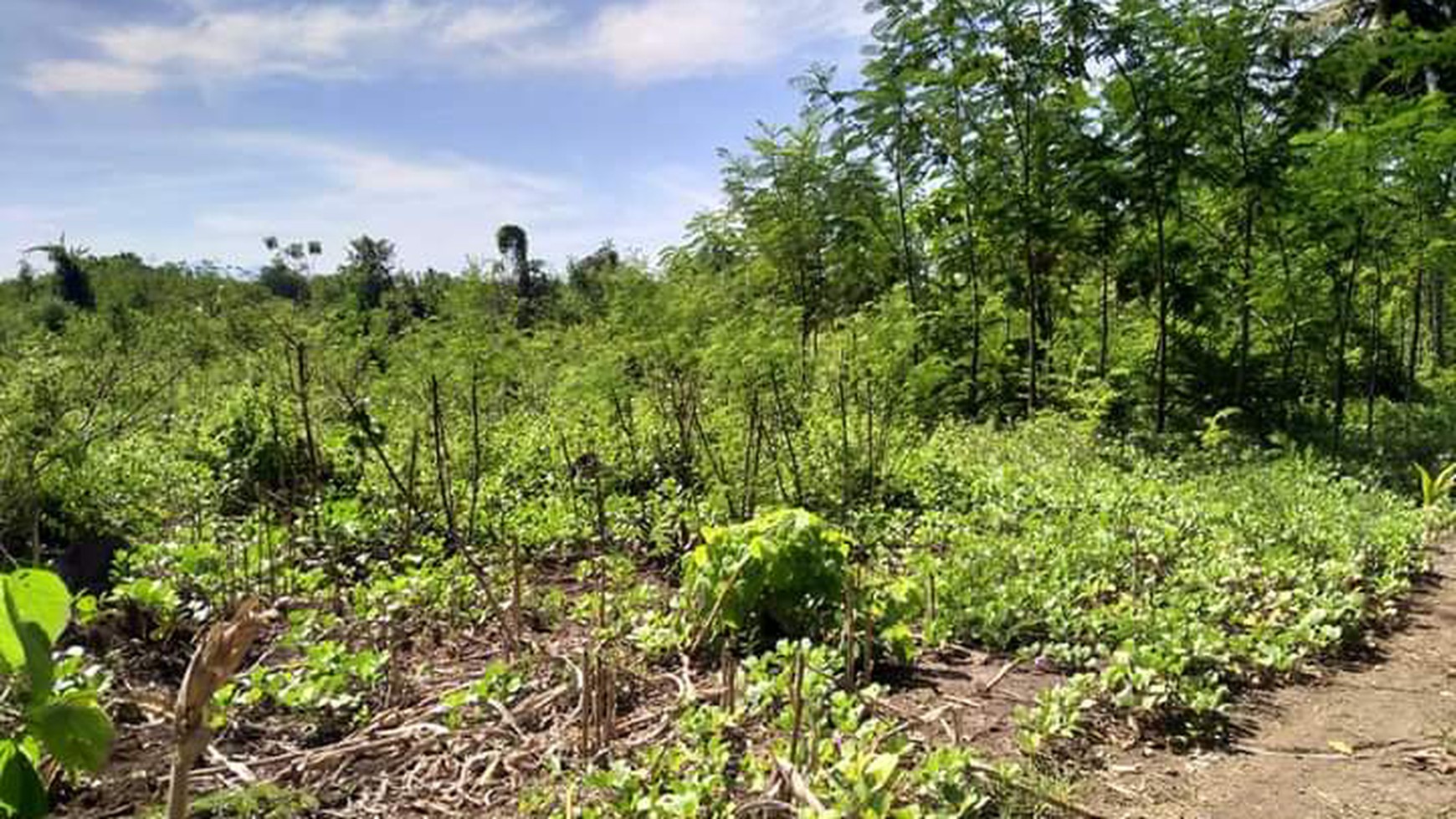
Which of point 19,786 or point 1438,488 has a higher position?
point 19,786

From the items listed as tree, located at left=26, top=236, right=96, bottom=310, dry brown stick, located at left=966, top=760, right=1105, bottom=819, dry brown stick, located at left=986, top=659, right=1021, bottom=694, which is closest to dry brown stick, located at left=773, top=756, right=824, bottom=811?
dry brown stick, located at left=966, top=760, right=1105, bottom=819

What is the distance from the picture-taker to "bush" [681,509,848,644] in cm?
333

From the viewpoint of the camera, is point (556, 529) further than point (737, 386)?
No

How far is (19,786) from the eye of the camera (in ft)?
3.76

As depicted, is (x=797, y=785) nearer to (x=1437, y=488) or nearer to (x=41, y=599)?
(x=41, y=599)

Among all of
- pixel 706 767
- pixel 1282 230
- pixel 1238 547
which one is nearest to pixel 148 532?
pixel 706 767

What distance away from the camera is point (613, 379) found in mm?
7316

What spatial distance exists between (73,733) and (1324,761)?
3.17m

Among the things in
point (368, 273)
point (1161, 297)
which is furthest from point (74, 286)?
point (1161, 297)

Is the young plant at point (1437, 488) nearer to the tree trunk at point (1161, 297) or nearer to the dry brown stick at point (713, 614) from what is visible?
the tree trunk at point (1161, 297)

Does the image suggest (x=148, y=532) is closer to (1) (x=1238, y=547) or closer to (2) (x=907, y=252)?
(1) (x=1238, y=547)

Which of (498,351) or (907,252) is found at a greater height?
(907,252)

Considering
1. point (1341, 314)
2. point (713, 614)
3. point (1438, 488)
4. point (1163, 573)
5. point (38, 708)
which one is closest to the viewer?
point (38, 708)

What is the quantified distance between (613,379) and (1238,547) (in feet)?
14.3
